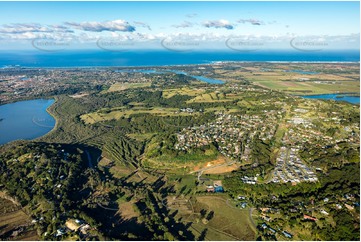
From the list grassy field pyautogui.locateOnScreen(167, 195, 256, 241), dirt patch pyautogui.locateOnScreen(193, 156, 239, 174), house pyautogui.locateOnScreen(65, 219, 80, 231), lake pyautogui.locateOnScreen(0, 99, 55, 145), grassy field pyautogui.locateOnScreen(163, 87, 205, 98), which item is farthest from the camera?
grassy field pyautogui.locateOnScreen(163, 87, 205, 98)

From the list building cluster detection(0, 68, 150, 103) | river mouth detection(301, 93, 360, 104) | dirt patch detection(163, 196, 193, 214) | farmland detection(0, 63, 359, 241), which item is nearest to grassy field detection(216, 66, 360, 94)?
river mouth detection(301, 93, 360, 104)

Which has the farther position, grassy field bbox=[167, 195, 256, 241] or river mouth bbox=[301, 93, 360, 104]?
river mouth bbox=[301, 93, 360, 104]

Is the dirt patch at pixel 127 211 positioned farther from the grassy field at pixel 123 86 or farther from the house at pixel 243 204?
the grassy field at pixel 123 86

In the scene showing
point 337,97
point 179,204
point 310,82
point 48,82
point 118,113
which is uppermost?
point 310,82

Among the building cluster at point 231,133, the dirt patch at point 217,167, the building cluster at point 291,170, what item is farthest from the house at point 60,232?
the building cluster at point 291,170

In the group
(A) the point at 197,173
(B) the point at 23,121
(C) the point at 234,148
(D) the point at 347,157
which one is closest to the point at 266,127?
(C) the point at 234,148

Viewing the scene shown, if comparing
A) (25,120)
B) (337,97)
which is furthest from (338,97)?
(25,120)

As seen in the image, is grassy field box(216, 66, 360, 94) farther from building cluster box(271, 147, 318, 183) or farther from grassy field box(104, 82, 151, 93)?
building cluster box(271, 147, 318, 183)

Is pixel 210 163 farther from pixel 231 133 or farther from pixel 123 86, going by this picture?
pixel 123 86
